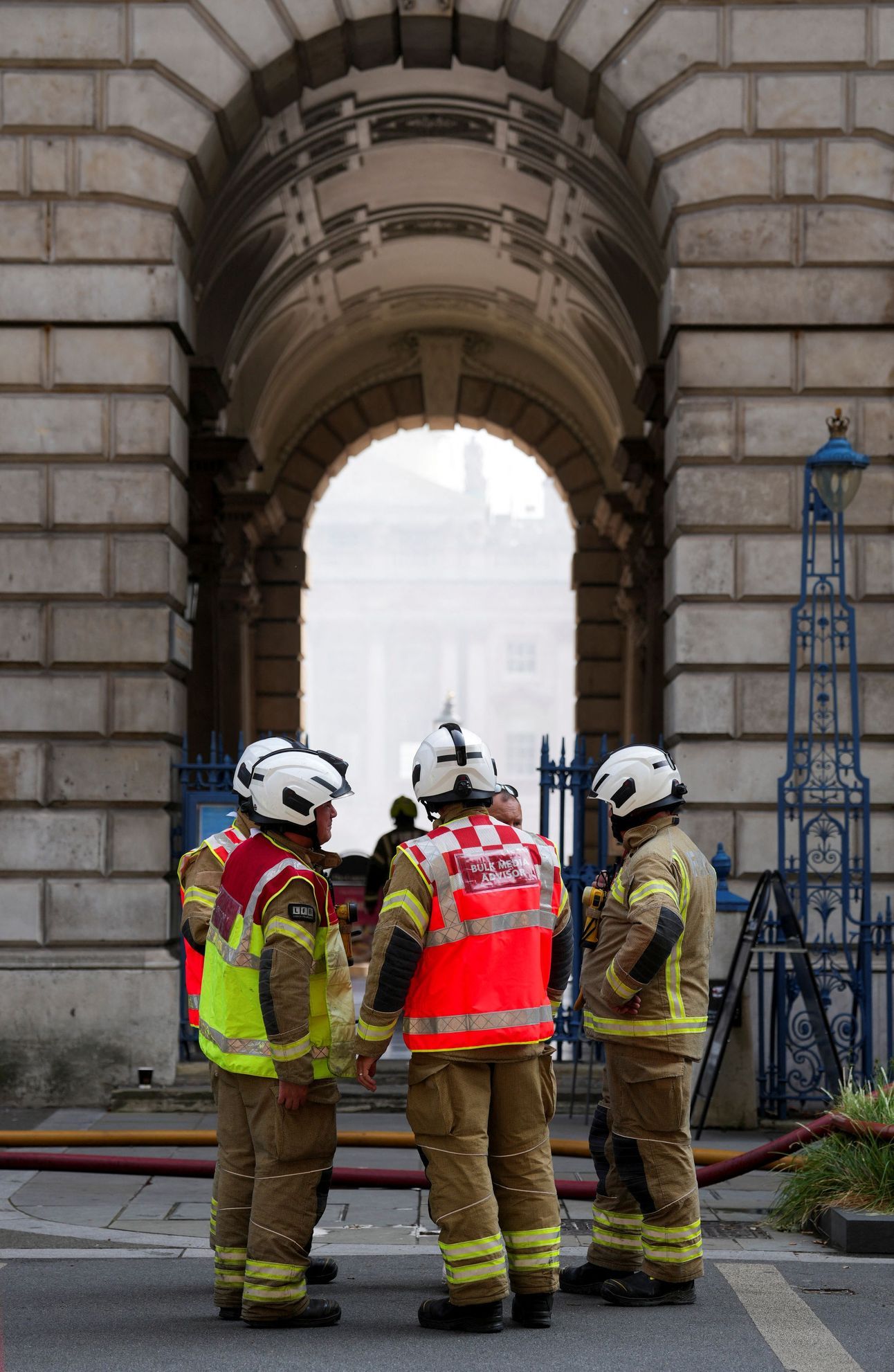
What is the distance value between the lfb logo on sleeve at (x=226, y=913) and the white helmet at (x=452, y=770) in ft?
2.39

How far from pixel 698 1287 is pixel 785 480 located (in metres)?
6.71

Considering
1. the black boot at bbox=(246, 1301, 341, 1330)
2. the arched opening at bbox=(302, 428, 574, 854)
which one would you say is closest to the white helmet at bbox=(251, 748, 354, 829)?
the black boot at bbox=(246, 1301, 341, 1330)

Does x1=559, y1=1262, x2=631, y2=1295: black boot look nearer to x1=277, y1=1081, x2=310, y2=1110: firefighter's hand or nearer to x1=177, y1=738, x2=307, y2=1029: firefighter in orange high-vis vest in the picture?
x1=277, y1=1081, x2=310, y2=1110: firefighter's hand

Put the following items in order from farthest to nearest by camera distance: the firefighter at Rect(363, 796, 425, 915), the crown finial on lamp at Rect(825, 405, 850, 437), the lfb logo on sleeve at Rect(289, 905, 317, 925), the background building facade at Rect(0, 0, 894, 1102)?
the firefighter at Rect(363, 796, 425, 915) → the background building facade at Rect(0, 0, 894, 1102) → the crown finial on lamp at Rect(825, 405, 850, 437) → the lfb logo on sleeve at Rect(289, 905, 317, 925)

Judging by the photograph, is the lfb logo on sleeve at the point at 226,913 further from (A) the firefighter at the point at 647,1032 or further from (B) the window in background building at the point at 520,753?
(B) the window in background building at the point at 520,753

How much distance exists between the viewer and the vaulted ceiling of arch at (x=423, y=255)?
15.5 m

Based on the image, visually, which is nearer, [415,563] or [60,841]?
[60,841]

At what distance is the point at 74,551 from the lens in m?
12.2

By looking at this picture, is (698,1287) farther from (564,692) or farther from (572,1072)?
(564,692)

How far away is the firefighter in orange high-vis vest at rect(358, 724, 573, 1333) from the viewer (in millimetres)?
5980

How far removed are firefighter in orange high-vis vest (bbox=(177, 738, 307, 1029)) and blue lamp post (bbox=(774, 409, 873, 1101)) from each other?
4378 millimetres

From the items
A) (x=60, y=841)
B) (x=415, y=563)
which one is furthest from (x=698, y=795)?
(x=415, y=563)

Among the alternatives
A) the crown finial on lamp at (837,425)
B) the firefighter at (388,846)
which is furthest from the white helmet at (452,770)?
the firefighter at (388,846)

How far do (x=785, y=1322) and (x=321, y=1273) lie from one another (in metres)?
1.74
